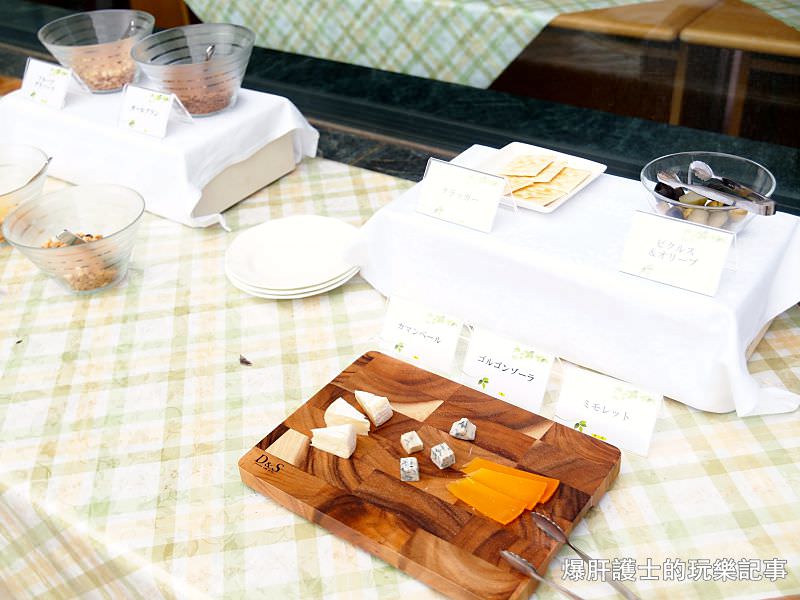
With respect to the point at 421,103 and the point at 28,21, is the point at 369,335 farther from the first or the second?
the point at 28,21

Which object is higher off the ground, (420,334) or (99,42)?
(99,42)

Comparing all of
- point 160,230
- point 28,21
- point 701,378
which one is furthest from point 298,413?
point 28,21

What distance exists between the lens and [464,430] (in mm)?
922

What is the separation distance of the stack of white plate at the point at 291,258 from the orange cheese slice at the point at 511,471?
1.46 ft

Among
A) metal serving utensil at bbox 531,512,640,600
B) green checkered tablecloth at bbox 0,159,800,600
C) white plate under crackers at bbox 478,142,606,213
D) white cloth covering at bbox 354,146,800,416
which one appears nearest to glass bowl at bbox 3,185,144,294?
green checkered tablecloth at bbox 0,159,800,600

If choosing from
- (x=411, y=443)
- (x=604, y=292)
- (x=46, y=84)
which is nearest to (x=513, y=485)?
(x=411, y=443)

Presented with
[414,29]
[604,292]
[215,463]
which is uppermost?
[414,29]

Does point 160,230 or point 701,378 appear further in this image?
point 160,230

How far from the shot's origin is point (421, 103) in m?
1.76

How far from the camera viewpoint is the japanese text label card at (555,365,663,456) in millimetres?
938

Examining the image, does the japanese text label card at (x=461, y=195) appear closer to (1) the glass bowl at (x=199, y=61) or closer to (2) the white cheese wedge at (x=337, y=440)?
(2) the white cheese wedge at (x=337, y=440)

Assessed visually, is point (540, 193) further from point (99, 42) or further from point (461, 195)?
point (99, 42)

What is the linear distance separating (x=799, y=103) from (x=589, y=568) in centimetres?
97

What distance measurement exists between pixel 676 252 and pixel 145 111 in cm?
101
